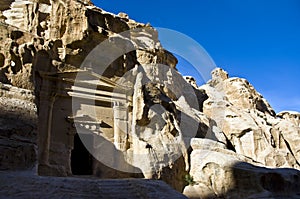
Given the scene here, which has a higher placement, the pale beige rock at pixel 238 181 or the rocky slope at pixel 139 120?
the rocky slope at pixel 139 120

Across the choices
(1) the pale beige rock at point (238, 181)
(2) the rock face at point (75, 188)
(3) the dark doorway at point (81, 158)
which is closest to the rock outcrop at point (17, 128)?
(2) the rock face at point (75, 188)

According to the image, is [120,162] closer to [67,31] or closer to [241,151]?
[67,31]

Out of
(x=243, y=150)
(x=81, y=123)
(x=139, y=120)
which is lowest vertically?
(x=243, y=150)

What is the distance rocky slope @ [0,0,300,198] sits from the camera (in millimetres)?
9281

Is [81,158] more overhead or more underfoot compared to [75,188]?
more overhead

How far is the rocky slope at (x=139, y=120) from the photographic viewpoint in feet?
30.5

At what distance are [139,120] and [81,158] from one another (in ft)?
10.7

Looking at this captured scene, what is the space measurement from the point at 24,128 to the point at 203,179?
303 inches

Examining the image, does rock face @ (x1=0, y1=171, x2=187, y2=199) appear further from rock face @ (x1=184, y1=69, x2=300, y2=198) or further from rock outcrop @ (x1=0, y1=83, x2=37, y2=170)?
rock face @ (x1=184, y1=69, x2=300, y2=198)

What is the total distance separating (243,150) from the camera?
1900 centimetres

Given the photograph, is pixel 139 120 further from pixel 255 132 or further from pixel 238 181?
pixel 255 132

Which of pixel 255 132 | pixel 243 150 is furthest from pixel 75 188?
pixel 255 132

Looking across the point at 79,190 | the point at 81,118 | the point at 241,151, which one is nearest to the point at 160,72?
the point at 241,151

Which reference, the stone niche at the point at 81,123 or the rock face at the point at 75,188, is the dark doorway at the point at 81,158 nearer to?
the stone niche at the point at 81,123
